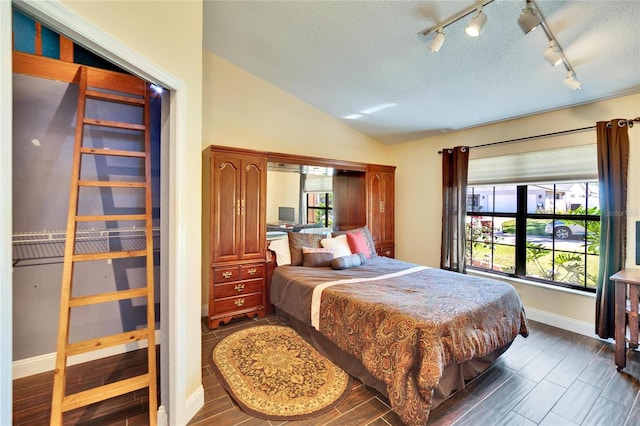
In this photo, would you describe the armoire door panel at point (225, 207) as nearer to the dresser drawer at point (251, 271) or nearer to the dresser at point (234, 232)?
the dresser at point (234, 232)

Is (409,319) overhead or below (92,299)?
below

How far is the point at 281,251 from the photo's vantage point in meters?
3.38

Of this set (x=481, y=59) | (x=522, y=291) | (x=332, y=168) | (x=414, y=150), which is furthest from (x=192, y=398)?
(x=414, y=150)

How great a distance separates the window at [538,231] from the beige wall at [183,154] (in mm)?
3617

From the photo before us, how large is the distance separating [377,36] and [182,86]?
→ 1.73 meters

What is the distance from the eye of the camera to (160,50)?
59.3 inches

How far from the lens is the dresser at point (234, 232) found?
2943 mm

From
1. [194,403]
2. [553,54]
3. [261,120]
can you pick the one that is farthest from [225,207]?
[553,54]

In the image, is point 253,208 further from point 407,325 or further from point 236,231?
point 407,325

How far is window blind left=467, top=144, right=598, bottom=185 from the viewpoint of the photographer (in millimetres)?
2869

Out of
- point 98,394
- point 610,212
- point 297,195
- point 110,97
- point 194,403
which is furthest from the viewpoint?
point 297,195

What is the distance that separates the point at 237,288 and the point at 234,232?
2.09 feet

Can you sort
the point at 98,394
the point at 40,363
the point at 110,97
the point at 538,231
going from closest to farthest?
the point at 98,394 < the point at 110,97 < the point at 40,363 < the point at 538,231

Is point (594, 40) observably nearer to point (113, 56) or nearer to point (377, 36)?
point (377, 36)
